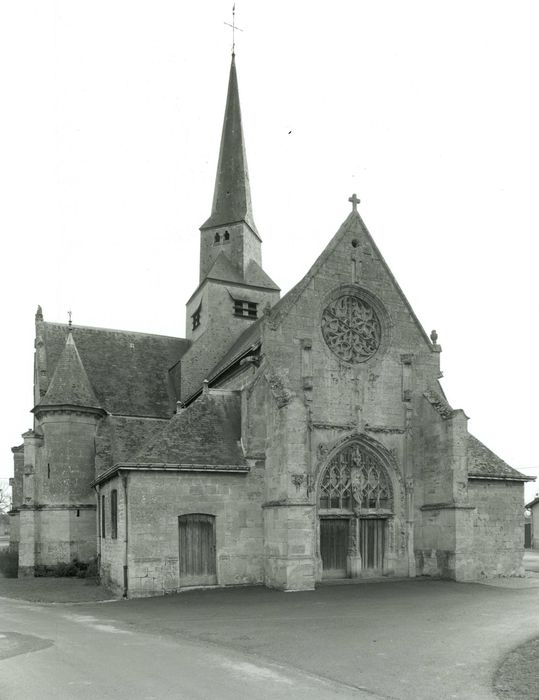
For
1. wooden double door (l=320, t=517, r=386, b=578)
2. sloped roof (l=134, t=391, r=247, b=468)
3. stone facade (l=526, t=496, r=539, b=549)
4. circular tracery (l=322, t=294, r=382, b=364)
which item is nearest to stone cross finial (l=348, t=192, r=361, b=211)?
circular tracery (l=322, t=294, r=382, b=364)

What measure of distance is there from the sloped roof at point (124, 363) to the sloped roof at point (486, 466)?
13.8 meters

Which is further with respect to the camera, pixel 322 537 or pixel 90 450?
pixel 90 450

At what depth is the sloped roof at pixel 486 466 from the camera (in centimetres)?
2422

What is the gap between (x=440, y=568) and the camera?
22469 millimetres

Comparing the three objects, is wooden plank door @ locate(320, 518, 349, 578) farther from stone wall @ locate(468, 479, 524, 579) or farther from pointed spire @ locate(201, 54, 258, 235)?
pointed spire @ locate(201, 54, 258, 235)

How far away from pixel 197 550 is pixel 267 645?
29.6 feet

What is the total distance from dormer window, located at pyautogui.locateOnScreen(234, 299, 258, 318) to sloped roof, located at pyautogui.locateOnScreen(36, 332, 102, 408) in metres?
9.37

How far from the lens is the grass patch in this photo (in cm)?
865

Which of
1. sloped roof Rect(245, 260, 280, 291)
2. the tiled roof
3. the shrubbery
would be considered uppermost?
sloped roof Rect(245, 260, 280, 291)

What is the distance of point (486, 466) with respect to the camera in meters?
24.8

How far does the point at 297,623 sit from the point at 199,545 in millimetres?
7041

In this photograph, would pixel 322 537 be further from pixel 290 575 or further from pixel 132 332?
pixel 132 332

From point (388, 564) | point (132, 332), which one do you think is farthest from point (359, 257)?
point (132, 332)

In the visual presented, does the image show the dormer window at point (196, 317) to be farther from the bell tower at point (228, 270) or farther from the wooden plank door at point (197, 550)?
the wooden plank door at point (197, 550)
